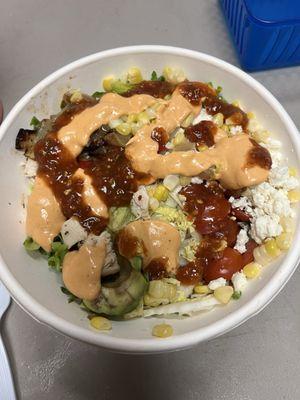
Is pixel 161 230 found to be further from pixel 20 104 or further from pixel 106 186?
pixel 20 104

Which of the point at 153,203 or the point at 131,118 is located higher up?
the point at 131,118

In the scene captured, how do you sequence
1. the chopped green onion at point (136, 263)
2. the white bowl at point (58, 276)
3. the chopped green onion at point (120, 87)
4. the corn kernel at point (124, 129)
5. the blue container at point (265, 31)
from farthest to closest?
the blue container at point (265, 31), the chopped green onion at point (120, 87), the corn kernel at point (124, 129), the chopped green onion at point (136, 263), the white bowl at point (58, 276)

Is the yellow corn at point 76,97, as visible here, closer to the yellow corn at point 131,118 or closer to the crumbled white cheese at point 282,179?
the yellow corn at point 131,118

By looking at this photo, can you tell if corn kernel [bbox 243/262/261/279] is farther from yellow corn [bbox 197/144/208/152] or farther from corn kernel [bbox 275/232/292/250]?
yellow corn [bbox 197/144/208/152]

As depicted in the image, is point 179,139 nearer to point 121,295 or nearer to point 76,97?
point 76,97

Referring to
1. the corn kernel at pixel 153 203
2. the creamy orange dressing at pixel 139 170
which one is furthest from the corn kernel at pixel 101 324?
the corn kernel at pixel 153 203

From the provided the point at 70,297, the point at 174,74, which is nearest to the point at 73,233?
the point at 70,297
